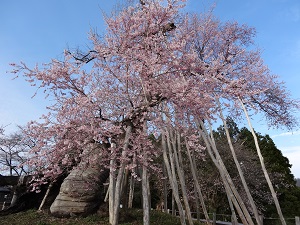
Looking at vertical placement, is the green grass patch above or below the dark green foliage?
below

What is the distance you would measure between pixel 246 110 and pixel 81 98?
7.04 m

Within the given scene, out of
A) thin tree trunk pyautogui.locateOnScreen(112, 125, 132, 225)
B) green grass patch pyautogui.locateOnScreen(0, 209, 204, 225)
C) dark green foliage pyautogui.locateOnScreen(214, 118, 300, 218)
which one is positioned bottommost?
green grass patch pyautogui.locateOnScreen(0, 209, 204, 225)

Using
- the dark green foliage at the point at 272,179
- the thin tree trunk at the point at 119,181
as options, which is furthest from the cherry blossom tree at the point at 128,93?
the dark green foliage at the point at 272,179

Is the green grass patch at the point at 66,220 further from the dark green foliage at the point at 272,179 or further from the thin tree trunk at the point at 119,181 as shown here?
the dark green foliage at the point at 272,179

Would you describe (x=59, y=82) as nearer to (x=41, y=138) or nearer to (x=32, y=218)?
(x=41, y=138)

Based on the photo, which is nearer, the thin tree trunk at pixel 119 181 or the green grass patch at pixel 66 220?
the thin tree trunk at pixel 119 181

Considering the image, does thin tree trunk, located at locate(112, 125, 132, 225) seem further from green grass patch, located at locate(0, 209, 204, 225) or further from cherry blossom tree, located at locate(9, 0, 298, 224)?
green grass patch, located at locate(0, 209, 204, 225)

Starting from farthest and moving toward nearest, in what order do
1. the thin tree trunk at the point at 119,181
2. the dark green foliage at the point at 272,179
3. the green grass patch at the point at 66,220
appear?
the dark green foliage at the point at 272,179
the green grass patch at the point at 66,220
the thin tree trunk at the point at 119,181

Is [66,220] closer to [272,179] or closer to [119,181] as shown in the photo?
[119,181]

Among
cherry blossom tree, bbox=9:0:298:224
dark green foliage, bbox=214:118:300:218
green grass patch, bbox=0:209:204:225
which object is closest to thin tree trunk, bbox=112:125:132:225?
cherry blossom tree, bbox=9:0:298:224

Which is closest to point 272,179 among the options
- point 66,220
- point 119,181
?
point 66,220

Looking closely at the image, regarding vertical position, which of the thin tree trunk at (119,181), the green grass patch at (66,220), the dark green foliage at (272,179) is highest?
the dark green foliage at (272,179)

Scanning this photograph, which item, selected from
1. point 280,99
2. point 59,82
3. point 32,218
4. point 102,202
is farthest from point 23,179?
point 280,99

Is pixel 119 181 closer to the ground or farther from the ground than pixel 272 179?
closer to the ground
